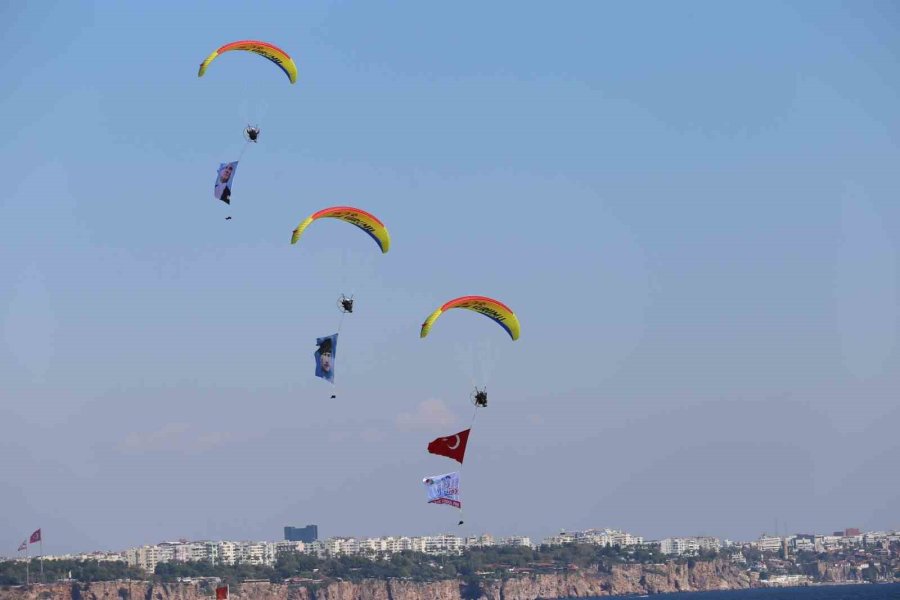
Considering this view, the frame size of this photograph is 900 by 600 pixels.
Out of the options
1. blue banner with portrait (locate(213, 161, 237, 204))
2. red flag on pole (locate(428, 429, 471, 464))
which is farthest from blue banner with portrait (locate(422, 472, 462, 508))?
blue banner with portrait (locate(213, 161, 237, 204))

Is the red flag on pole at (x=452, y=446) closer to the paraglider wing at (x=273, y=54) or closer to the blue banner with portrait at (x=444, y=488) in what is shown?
the blue banner with portrait at (x=444, y=488)

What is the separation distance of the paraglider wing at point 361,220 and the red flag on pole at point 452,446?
711cm

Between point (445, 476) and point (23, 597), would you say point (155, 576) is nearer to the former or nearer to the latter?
point (23, 597)

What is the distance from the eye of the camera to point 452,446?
184ft

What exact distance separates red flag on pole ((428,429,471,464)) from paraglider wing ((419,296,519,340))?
14.0ft

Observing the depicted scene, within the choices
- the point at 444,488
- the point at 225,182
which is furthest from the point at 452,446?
the point at 225,182

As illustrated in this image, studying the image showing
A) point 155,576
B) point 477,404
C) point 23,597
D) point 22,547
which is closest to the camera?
point 477,404

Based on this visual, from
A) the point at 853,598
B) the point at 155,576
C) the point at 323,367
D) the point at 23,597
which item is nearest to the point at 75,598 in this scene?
the point at 23,597

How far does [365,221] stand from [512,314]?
255 inches

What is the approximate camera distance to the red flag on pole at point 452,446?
55.8 meters

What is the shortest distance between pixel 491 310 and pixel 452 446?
5.54 metres

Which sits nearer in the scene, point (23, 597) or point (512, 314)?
point (512, 314)

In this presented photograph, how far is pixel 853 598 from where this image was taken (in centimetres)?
18762

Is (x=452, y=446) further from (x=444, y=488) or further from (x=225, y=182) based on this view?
(x=225, y=182)
